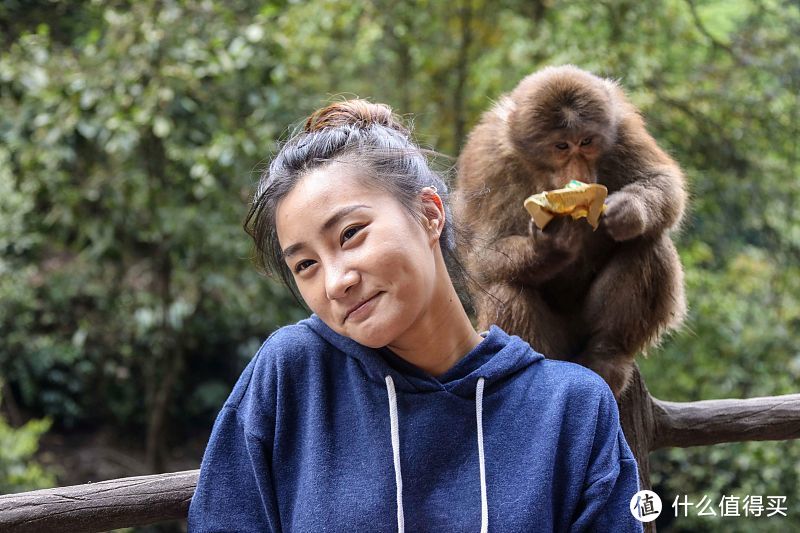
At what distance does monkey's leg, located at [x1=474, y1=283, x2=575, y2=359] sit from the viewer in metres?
2.35

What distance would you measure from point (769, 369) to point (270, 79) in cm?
332

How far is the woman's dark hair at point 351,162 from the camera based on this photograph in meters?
1.51

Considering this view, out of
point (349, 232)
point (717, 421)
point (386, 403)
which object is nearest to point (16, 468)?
point (717, 421)

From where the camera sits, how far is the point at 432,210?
156 cm

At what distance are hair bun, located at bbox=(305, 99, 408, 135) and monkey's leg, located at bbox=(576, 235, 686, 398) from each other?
3.06ft

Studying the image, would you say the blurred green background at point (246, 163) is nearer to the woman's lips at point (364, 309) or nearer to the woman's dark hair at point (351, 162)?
the woman's dark hair at point (351, 162)

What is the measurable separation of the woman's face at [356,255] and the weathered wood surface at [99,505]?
74 centimetres

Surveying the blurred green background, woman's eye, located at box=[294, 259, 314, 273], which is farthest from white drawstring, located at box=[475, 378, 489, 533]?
the blurred green background

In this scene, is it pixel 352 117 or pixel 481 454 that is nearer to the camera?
pixel 481 454

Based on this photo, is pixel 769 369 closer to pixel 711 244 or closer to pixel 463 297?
pixel 711 244

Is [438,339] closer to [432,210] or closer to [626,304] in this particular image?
[432,210]

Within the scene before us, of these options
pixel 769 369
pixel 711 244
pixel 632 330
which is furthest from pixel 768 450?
pixel 632 330

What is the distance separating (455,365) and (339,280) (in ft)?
0.93

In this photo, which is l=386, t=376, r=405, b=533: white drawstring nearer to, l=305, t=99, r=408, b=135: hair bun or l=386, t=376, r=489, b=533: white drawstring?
l=386, t=376, r=489, b=533: white drawstring
